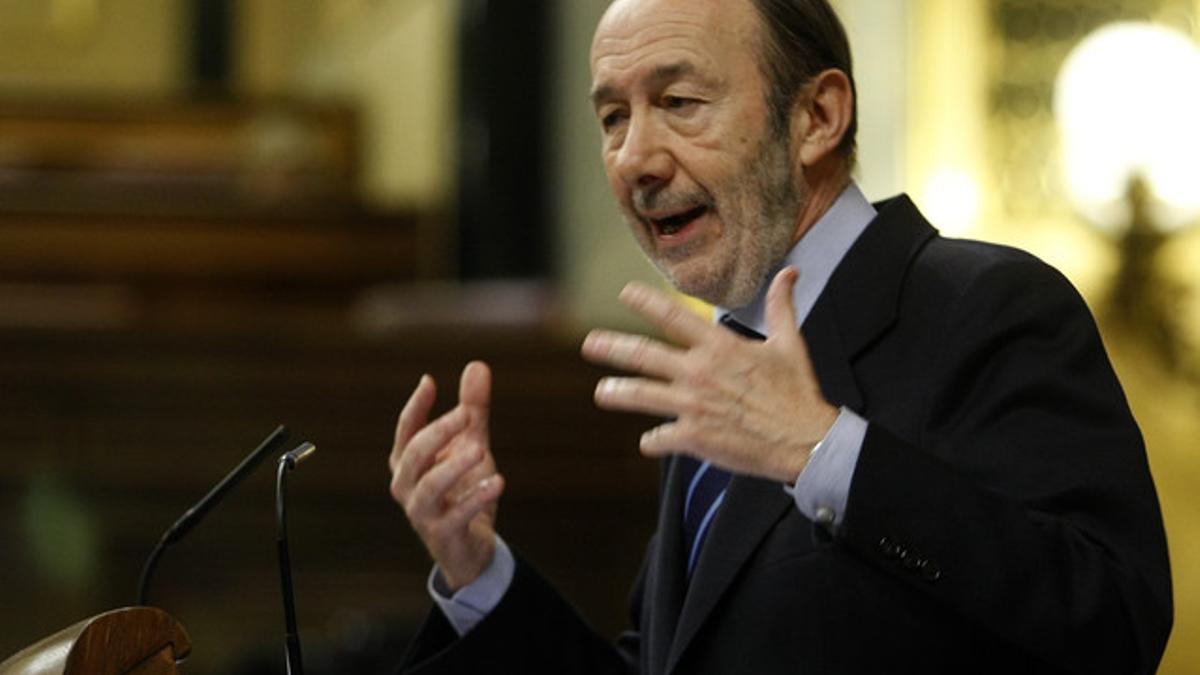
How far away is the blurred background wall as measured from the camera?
16.6ft

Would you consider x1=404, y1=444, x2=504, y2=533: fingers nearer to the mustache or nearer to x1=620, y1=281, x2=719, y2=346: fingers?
the mustache

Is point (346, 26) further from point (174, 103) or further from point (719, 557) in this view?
point (719, 557)

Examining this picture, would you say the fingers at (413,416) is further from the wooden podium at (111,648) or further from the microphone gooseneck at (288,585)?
the wooden podium at (111,648)

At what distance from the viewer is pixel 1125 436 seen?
5.85ft

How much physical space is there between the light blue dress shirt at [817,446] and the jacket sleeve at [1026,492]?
0.02m

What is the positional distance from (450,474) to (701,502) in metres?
0.27

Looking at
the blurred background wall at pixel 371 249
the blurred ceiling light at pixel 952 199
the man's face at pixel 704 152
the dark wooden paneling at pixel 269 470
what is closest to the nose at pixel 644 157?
the man's face at pixel 704 152

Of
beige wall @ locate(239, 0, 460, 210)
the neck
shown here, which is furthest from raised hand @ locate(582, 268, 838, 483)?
beige wall @ locate(239, 0, 460, 210)

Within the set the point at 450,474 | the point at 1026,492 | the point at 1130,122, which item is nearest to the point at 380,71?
the point at 1130,122

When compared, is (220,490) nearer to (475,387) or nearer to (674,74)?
(475,387)

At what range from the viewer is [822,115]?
2145 millimetres

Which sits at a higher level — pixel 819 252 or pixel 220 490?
pixel 819 252

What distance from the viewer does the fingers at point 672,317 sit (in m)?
1.66

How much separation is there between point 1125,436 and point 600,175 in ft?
19.2
